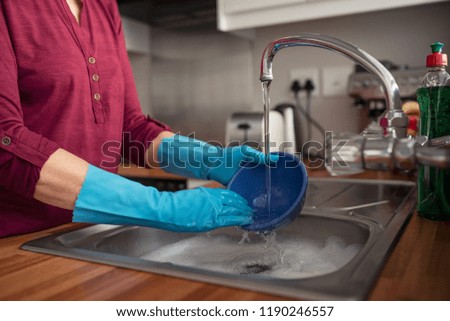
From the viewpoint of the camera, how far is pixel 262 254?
0.92 metres

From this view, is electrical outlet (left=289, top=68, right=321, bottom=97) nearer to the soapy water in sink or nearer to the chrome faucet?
the soapy water in sink

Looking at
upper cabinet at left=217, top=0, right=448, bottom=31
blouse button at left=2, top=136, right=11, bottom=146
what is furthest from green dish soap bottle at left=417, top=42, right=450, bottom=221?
upper cabinet at left=217, top=0, right=448, bottom=31

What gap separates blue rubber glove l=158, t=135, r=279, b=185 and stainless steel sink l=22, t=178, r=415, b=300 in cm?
16

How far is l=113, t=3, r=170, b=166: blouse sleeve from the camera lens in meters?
1.12

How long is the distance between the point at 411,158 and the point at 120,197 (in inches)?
17.5

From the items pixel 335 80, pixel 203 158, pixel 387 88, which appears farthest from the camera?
pixel 335 80

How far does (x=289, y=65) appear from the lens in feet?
6.97

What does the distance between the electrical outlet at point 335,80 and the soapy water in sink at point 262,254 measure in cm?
119

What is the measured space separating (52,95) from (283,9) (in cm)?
118

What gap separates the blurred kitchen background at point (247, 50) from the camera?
182cm

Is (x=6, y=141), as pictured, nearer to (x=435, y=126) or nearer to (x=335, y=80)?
(x=435, y=126)
